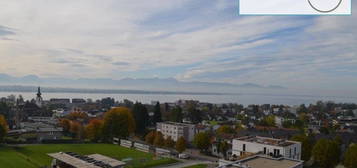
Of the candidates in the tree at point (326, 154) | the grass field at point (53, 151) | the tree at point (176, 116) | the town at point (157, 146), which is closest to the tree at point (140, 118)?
the town at point (157, 146)

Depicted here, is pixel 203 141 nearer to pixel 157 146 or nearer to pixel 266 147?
pixel 157 146

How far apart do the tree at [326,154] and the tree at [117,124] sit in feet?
19.5

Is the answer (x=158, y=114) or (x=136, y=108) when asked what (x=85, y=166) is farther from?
(x=158, y=114)

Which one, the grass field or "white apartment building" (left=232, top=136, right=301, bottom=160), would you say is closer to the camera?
"white apartment building" (left=232, top=136, right=301, bottom=160)

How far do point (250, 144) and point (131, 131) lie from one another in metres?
5.73

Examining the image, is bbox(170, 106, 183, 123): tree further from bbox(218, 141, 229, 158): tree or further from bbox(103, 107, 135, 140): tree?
bbox(218, 141, 229, 158): tree

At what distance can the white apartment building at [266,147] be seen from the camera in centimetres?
592

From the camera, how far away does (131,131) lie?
36.6 ft

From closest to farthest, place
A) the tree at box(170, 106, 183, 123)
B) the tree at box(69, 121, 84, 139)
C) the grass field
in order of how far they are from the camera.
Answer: the grass field < the tree at box(69, 121, 84, 139) < the tree at box(170, 106, 183, 123)

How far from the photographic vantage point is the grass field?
6789 millimetres

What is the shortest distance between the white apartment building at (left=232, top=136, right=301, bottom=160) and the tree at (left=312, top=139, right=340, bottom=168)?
92cm

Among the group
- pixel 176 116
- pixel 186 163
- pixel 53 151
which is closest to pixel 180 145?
pixel 186 163

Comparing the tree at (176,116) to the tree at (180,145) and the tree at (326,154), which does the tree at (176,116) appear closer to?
the tree at (180,145)

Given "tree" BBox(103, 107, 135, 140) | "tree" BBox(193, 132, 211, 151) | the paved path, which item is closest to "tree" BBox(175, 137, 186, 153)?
"tree" BBox(193, 132, 211, 151)
